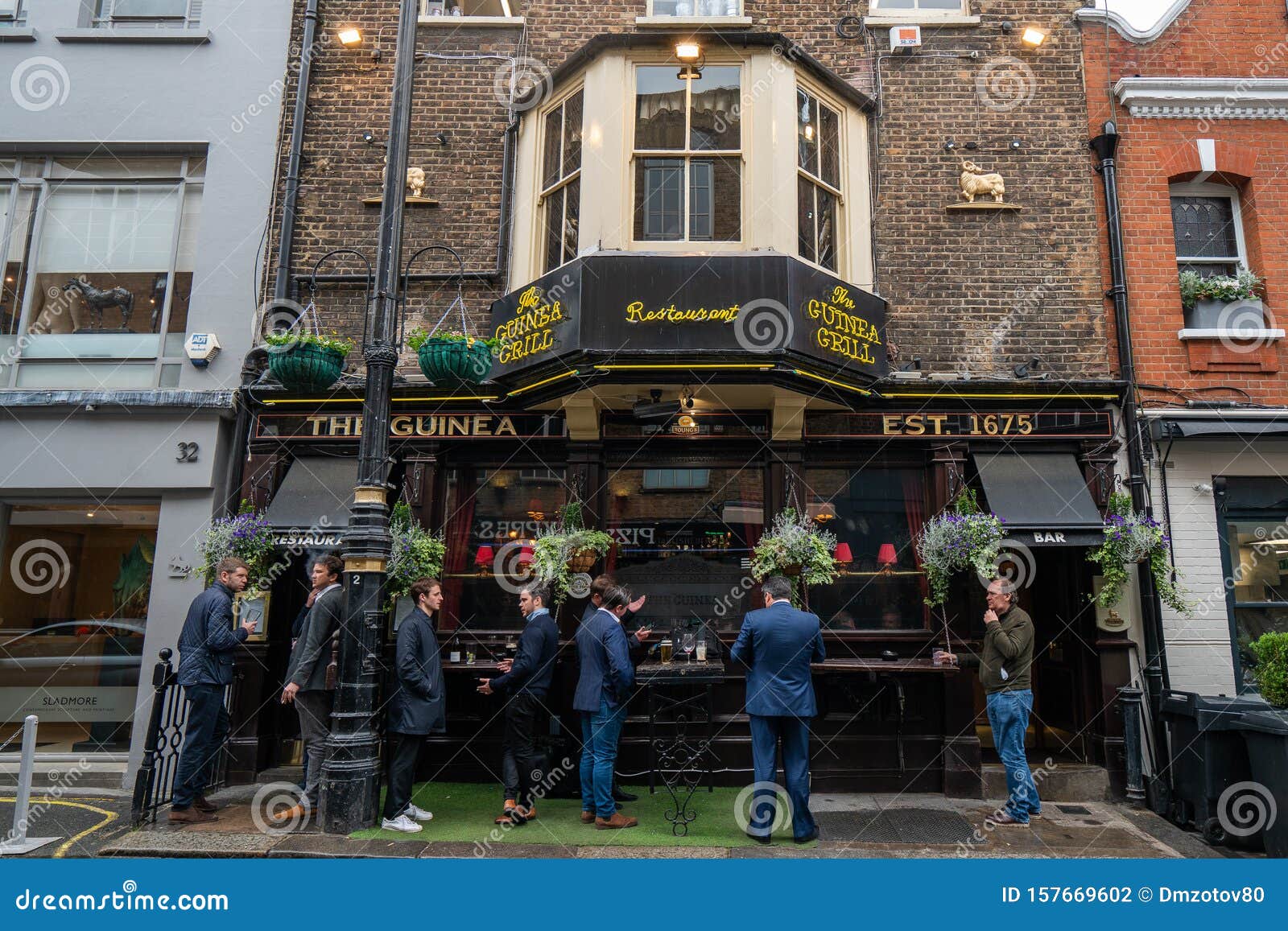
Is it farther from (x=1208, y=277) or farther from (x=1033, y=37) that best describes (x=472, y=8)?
(x=1208, y=277)

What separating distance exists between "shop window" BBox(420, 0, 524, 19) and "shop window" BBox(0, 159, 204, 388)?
3.52 metres

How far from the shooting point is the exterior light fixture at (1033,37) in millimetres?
9750

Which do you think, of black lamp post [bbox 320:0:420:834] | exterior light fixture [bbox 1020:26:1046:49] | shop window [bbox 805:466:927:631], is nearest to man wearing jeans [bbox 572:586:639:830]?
black lamp post [bbox 320:0:420:834]

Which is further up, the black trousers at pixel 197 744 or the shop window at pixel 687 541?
the shop window at pixel 687 541

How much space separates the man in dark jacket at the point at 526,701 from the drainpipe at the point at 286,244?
4266mm

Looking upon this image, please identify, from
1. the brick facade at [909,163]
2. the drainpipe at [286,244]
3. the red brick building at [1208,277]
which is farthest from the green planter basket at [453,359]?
the red brick building at [1208,277]

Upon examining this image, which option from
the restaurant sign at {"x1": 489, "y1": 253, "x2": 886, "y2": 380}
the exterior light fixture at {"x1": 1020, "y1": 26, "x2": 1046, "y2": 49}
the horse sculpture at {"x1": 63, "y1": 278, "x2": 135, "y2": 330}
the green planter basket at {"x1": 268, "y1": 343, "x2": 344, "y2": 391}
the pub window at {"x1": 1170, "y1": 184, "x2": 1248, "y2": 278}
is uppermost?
the exterior light fixture at {"x1": 1020, "y1": 26, "x2": 1046, "y2": 49}

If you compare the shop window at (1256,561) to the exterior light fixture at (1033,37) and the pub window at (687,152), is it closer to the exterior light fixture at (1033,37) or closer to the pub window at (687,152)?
the exterior light fixture at (1033,37)

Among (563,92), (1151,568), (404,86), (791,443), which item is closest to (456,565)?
(791,443)

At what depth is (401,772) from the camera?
Result: 658cm

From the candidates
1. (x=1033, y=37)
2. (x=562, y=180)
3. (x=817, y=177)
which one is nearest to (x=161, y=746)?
(x=562, y=180)

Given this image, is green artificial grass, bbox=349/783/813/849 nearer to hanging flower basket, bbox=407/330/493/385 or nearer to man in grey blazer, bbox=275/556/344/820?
man in grey blazer, bbox=275/556/344/820

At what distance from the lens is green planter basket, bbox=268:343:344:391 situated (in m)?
7.68

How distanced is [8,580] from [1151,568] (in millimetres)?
12559
